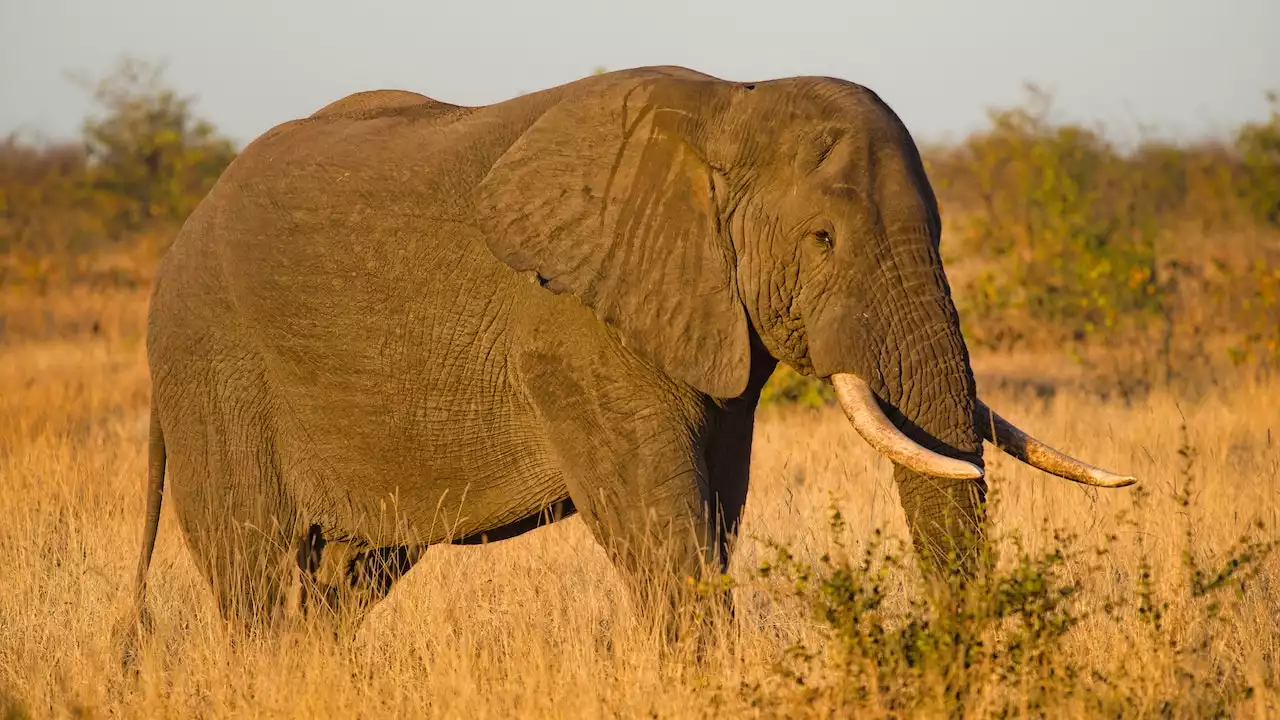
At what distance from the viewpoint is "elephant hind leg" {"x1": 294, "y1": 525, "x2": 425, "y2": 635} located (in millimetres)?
5906

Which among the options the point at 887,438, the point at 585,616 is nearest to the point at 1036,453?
the point at 887,438

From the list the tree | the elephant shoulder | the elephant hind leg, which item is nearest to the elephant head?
the elephant shoulder

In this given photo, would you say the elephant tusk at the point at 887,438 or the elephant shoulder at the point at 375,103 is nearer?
Answer: the elephant tusk at the point at 887,438

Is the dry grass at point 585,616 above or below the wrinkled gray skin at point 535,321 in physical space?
Answer: below

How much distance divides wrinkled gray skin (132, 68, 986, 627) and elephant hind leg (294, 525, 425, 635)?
1cm

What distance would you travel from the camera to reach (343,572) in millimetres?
6086

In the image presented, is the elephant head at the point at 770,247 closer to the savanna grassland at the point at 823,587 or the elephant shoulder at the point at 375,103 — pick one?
the savanna grassland at the point at 823,587

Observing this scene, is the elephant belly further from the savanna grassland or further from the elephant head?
the elephant head

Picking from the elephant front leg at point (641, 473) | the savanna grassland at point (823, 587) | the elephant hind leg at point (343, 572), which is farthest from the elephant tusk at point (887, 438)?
the elephant hind leg at point (343, 572)

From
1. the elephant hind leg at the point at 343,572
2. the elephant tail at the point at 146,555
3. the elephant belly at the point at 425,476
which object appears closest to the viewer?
the elephant belly at the point at 425,476

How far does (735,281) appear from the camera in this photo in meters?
4.87

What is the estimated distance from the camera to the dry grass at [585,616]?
4.64 m

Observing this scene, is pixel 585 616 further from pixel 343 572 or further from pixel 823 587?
pixel 823 587

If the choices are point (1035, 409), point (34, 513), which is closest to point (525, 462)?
point (34, 513)
